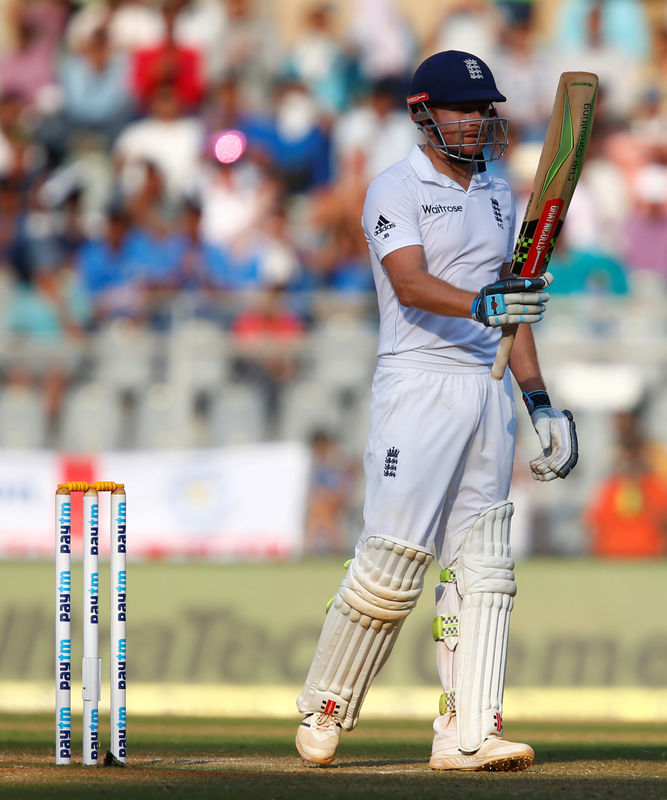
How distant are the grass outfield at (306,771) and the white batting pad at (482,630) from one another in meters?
0.18

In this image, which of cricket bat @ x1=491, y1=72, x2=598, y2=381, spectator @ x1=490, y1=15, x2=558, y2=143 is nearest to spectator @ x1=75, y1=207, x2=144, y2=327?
spectator @ x1=490, y1=15, x2=558, y2=143

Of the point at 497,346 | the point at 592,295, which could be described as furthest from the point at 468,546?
the point at 592,295

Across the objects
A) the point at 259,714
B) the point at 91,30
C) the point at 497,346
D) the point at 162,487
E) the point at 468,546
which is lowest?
the point at 259,714

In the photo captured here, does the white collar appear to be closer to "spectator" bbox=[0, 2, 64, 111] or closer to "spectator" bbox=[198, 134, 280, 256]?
"spectator" bbox=[198, 134, 280, 256]

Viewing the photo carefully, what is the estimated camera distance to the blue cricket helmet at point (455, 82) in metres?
5.27

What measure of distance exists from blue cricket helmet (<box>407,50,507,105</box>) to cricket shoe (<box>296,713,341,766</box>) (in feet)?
7.13

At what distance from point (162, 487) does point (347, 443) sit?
1243mm

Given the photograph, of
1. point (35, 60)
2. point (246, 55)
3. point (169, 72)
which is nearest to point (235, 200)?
point (169, 72)

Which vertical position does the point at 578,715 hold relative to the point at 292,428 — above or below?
below

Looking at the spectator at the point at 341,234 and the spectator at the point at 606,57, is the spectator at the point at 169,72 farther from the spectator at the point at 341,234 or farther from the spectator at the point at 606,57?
the spectator at the point at 606,57

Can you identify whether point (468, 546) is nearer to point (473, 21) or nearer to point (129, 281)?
point (129, 281)

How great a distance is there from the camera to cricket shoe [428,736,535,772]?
507 cm

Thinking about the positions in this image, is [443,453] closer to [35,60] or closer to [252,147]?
[252,147]

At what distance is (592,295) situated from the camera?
1064 centimetres
